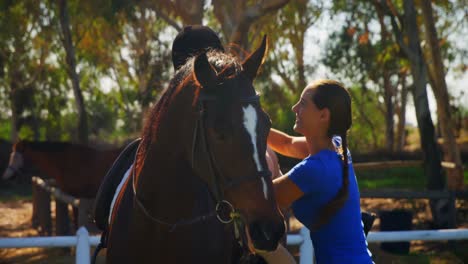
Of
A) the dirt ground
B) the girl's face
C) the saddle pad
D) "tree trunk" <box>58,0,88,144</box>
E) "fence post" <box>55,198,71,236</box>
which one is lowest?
the dirt ground

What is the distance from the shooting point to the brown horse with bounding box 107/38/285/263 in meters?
2.71

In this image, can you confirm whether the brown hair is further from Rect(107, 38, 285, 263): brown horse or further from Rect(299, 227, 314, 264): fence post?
Rect(299, 227, 314, 264): fence post

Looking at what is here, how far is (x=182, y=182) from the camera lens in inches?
122

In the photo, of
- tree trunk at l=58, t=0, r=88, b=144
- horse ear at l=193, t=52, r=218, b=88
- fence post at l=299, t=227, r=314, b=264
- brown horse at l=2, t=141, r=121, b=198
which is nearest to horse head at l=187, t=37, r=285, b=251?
horse ear at l=193, t=52, r=218, b=88

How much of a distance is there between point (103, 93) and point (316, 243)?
4238 centimetres

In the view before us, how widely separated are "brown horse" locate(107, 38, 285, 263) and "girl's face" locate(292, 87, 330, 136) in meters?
0.29

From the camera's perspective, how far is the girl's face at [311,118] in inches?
121

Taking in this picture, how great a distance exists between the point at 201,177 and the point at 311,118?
63 cm

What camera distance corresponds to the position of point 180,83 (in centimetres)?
307

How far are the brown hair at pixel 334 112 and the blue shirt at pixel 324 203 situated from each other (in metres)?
0.03

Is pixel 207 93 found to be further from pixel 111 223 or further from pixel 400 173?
pixel 400 173

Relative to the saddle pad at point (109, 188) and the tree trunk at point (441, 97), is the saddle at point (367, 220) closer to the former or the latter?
the saddle pad at point (109, 188)

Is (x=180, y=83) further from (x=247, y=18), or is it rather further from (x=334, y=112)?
(x=247, y=18)

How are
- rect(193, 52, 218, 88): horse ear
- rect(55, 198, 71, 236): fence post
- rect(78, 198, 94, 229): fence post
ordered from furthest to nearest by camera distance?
rect(55, 198, 71, 236): fence post → rect(78, 198, 94, 229): fence post → rect(193, 52, 218, 88): horse ear
